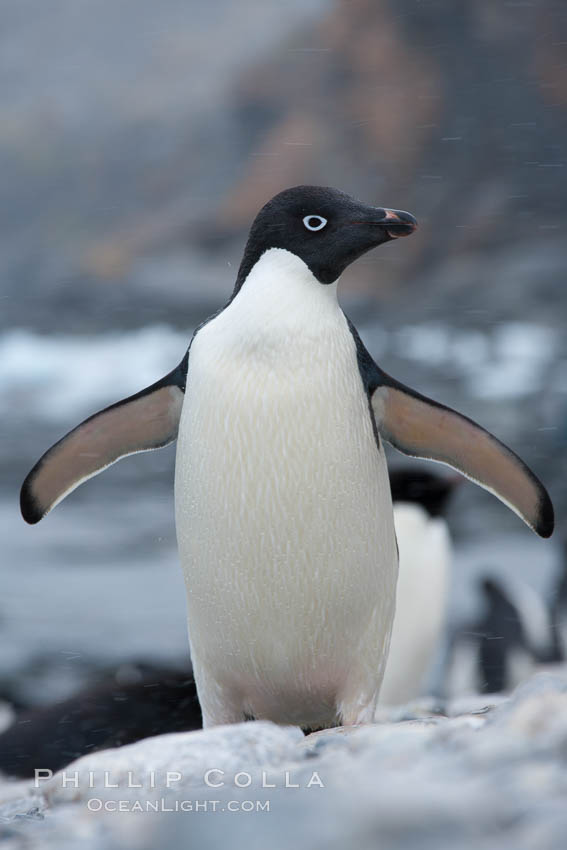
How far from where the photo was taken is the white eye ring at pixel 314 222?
126cm

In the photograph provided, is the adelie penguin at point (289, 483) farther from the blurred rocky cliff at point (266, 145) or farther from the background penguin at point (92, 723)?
the blurred rocky cliff at point (266, 145)

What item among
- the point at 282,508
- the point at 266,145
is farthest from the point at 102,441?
the point at 266,145

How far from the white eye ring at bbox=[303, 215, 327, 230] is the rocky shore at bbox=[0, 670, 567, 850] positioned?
640 mm

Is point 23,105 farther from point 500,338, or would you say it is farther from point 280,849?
point 280,849

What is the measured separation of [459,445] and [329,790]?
0.86 meters

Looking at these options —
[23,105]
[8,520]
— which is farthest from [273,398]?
[23,105]

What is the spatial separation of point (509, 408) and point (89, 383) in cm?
182

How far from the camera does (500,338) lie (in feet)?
14.1

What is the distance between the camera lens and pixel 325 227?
4.13 feet

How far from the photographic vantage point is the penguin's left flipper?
139 cm

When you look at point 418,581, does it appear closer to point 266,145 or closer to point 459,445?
point 459,445

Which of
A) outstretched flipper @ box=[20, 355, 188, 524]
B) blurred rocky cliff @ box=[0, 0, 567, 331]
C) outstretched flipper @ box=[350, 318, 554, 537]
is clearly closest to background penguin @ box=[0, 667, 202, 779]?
outstretched flipper @ box=[20, 355, 188, 524]

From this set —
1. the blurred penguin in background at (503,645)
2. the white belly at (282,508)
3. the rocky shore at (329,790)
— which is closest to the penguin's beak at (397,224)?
the white belly at (282,508)

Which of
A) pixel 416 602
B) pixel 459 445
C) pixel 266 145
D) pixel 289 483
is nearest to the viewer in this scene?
pixel 289 483
